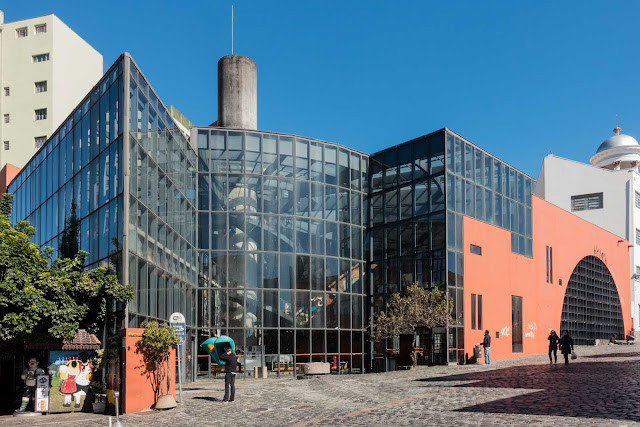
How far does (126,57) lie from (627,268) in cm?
5008

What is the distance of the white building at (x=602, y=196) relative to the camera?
59.2 meters

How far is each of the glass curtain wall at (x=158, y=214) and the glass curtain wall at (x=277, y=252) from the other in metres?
1.92

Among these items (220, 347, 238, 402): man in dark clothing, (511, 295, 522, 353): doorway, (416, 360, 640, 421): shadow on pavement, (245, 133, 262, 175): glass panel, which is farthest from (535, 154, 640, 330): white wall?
(220, 347, 238, 402): man in dark clothing

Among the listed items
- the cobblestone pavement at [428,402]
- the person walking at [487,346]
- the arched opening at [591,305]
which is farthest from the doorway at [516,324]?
the cobblestone pavement at [428,402]

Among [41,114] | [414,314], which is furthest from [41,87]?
[414,314]

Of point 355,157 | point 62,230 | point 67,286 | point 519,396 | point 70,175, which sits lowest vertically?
point 519,396

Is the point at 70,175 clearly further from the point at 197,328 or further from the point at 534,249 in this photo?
the point at 534,249

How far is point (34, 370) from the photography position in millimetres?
21016

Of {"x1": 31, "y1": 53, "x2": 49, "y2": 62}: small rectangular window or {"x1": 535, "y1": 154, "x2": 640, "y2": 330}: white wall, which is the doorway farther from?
{"x1": 31, "y1": 53, "x2": 49, "y2": 62}: small rectangular window

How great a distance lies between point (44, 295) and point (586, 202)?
5082 centimetres

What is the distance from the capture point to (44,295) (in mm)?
21016

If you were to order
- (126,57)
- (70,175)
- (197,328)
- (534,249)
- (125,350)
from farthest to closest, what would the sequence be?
1. (534,249)
2. (197,328)
3. (70,175)
4. (126,57)
5. (125,350)

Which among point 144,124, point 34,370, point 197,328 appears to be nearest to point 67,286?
point 34,370

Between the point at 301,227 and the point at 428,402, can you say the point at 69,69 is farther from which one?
the point at 428,402
